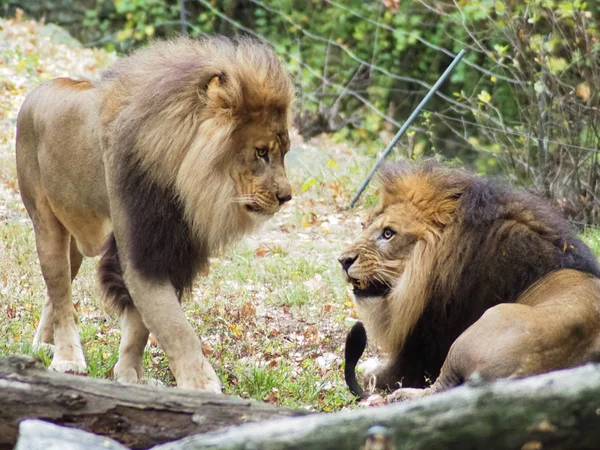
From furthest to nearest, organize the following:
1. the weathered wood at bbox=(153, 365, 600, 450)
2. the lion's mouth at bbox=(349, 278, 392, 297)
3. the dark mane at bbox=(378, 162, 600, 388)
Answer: the lion's mouth at bbox=(349, 278, 392, 297)
the dark mane at bbox=(378, 162, 600, 388)
the weathered wood at bbox=(153, 365, 600, 450)

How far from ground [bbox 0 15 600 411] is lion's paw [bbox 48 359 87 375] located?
5 cm

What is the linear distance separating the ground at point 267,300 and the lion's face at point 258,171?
815mm

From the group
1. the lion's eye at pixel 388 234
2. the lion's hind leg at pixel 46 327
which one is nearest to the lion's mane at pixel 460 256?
the lion's eye at pixel 388 234

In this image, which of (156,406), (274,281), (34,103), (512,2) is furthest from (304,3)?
(156,406)

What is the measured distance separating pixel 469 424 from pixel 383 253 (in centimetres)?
192

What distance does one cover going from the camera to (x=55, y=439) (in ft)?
7.57

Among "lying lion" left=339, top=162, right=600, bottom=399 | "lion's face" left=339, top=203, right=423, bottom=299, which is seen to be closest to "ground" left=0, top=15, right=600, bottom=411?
"lying lion" left=339, top=162, right=600, bottom=399

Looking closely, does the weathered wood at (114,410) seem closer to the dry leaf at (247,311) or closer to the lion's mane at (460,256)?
the lion's mane at (460,256)

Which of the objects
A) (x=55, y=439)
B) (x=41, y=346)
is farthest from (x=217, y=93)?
(x=55, y=439)

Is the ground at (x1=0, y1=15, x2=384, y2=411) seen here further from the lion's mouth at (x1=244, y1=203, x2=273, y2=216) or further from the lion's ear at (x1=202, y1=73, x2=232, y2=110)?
the lion's ear at (x1=202, y1=73, x2=232, y2=110)

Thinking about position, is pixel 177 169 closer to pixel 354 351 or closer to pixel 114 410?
pixel 354 351

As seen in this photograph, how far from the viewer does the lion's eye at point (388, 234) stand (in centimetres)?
397

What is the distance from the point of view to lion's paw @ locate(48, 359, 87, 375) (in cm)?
435

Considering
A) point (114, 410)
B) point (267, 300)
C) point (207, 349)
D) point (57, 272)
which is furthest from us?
point (267, 300)
